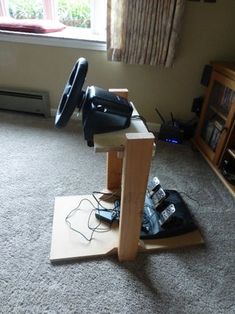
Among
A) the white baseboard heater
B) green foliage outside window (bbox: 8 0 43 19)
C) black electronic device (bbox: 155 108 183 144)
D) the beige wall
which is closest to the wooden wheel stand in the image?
black electronic device (bbox: 155 108 183 144)

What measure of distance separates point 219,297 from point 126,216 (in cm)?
57

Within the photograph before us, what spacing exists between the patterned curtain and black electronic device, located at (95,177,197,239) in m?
1.13

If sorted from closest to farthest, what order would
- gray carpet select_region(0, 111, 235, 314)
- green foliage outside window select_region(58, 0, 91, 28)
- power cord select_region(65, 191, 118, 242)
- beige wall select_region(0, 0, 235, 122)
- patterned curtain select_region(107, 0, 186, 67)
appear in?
gray carpet select_region(0, 111, 235, 314), power cord select_region(65, 191, 118, 242), patterned curtain select_region(107, 0, 186, 67), beige wall select_region(0, 0, 235, 122), green foliage outside window select_region(58, 0, 91, 28)

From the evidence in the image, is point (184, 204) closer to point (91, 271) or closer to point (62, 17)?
point (91, 271)

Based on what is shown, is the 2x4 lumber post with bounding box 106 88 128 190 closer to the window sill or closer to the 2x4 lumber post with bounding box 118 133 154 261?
the 2x4 lumber post with bounding box 118 133 154 261

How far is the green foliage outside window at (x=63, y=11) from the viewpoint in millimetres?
2252

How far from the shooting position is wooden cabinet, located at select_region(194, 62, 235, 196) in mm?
1703

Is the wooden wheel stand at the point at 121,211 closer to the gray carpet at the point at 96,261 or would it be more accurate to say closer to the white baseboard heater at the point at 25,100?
the gray carpet at the point at 96,261

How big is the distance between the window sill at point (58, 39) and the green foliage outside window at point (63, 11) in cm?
22

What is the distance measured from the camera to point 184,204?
1.49 meters

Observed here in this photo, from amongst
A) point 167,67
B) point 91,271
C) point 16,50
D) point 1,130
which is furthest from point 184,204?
point 16,50

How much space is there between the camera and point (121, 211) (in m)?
1.06

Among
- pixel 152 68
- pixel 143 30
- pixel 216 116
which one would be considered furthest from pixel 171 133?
pixel 143 30

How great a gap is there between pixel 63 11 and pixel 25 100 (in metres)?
0.93
